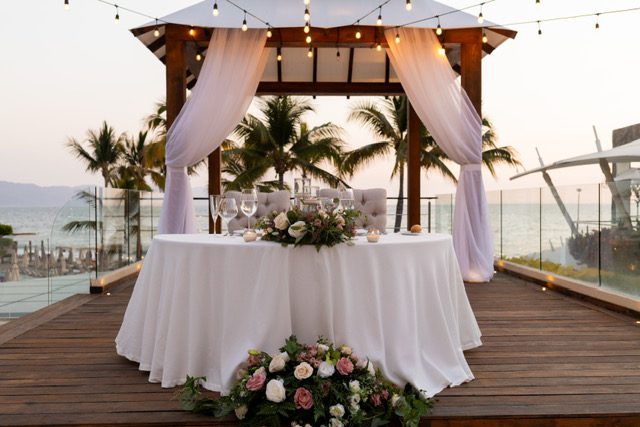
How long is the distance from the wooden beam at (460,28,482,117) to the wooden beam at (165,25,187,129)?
112 inches

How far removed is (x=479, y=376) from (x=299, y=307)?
0.95 m

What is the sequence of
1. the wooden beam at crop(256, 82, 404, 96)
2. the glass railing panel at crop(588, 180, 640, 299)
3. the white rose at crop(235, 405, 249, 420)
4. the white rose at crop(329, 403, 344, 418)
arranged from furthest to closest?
the wooden beam at crop(256, 82, 404, 96)
the glass railing panel at crop(588, 180, 640, 299)
the white rose at crop(235, 405, 249, 420)
the white rose at crop(329, 403, 344, 418)

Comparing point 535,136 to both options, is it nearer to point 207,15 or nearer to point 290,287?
point 207,15

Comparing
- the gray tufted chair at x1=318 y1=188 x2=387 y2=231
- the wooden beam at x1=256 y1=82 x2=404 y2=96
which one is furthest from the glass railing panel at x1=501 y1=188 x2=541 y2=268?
the gray tufted chair at x1=318 y1=188 x2=387 y2=231

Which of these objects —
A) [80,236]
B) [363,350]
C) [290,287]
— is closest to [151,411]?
[290,287]

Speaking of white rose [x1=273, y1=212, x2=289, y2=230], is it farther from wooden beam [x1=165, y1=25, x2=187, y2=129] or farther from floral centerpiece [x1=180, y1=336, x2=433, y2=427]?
wooden beam [x1=165, y1=25, x2=187, y2=129]

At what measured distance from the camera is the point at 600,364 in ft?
8.96

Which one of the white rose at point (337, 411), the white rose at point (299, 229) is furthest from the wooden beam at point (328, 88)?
the white rose at point (337, 411)

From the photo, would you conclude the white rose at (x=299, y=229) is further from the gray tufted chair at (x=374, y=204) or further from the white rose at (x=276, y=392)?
the gray tufted chair at (x=374, y=204)

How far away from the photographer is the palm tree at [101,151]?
20078mm

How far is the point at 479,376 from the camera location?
8.29 ft

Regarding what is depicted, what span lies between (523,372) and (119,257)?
4.34m

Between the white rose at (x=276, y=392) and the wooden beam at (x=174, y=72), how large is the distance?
3.95m

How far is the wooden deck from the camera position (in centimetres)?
205
